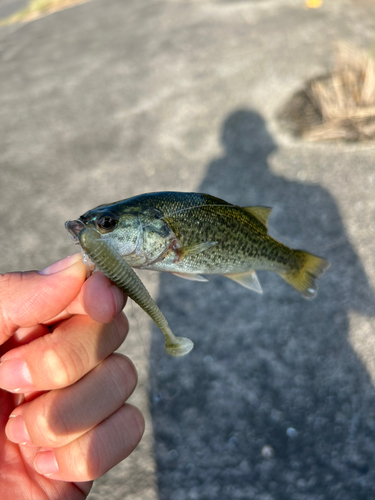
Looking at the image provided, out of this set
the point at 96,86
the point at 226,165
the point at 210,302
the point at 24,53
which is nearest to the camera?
the point at 210,302

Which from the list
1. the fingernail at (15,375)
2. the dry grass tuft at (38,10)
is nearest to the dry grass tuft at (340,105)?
the fingernail at (15,375)

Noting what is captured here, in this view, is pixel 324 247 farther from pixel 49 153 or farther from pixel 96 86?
pixel 96 86

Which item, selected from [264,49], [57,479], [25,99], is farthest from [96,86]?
[57,479]

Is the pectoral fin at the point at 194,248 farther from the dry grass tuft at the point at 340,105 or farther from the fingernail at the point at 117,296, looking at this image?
the dry grass tuft at the point at 340,105

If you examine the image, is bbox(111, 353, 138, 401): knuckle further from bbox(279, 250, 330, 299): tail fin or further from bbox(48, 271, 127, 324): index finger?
bbox(279, 250, 330, 299): tail fin

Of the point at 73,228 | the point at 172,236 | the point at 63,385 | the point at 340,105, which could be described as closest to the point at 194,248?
the point at 172,236

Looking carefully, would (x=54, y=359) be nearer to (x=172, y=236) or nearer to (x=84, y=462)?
(x=84, y=462)
